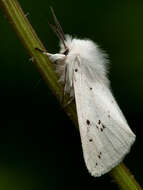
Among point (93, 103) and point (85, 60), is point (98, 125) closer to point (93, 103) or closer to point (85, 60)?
point (93, 103)

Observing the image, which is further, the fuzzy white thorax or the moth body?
the fuzzy white thorax

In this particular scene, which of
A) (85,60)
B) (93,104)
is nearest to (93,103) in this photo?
(93,104)

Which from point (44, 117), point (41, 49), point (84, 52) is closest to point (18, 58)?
point (44, 117)

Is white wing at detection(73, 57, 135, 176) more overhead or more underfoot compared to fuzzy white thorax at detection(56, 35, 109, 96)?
more underfoot

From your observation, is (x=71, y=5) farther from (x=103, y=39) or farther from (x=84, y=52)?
(x=84, y=52)

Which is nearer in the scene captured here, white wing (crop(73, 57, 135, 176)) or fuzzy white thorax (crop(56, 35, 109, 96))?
white wing (crop(73, 57, 135, 176))

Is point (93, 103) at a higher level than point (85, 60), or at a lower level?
lower

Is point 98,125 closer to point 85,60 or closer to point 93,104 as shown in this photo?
point 93,104
